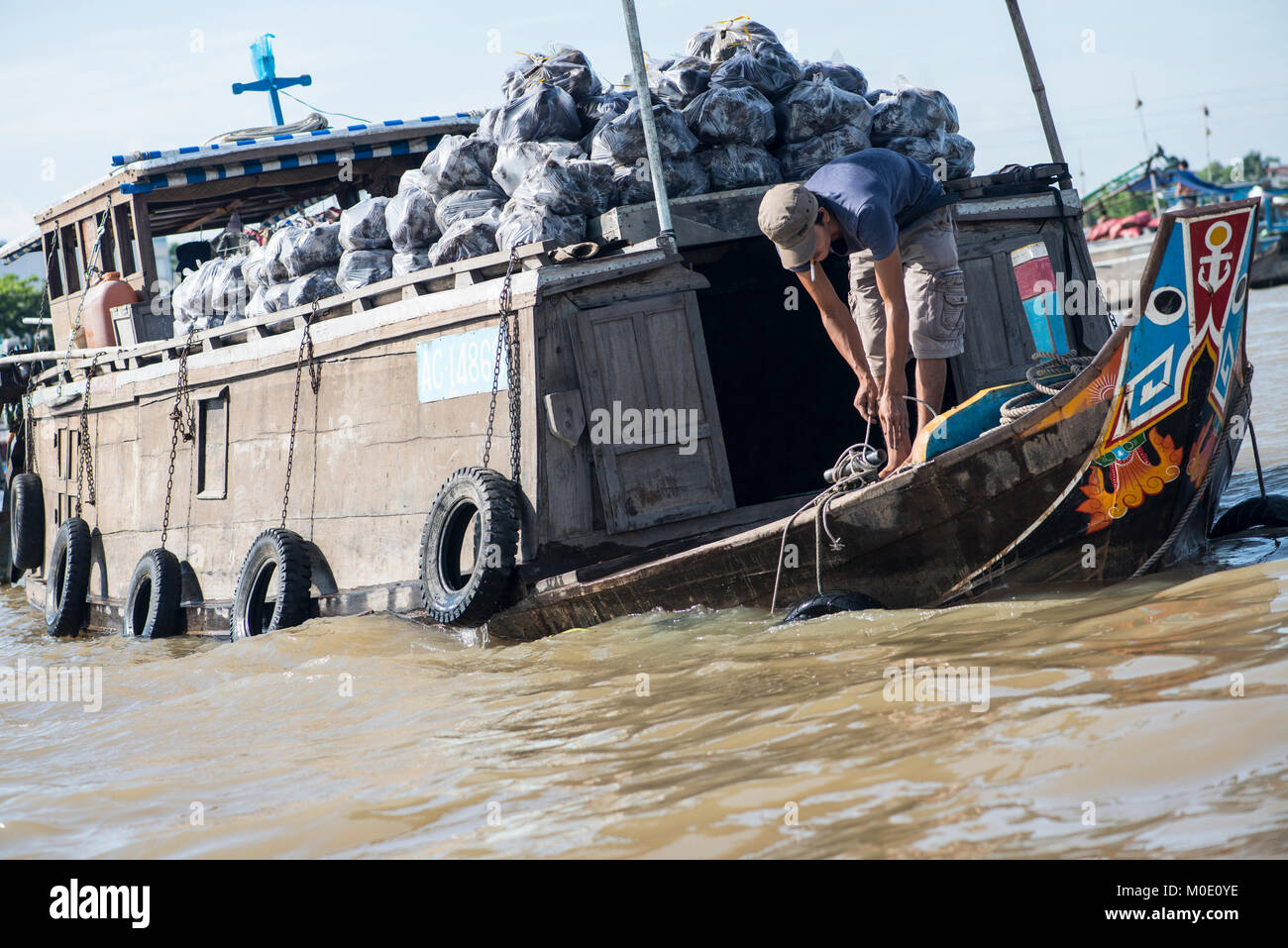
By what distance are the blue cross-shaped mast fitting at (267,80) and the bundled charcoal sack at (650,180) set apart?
22.7 ft

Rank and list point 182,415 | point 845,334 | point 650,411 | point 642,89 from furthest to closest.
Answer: point 182,415
point 650,411
point 642,89
point 845,334

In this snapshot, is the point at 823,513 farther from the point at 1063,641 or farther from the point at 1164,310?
the point at 1164,310

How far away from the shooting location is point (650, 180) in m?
6.46

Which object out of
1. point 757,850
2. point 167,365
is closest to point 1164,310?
point 757,850

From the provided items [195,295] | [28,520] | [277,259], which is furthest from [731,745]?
[28,520]

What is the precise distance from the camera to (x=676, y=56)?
7.43 meters

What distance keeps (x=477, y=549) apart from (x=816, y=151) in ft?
10.0

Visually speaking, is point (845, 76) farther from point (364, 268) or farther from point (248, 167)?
point (248, 167)

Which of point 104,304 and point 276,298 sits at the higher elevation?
point 104,304

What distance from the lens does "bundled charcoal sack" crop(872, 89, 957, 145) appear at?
7043mm

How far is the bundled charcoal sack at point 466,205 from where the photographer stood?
6820 mm

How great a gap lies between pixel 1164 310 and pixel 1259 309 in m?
21.3

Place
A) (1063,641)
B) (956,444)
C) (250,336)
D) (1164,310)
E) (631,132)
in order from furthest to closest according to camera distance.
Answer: (250,336), (631,132), (956,444), (1164,310), (1063,641)

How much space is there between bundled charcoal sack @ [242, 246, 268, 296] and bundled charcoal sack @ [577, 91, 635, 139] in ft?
8.82
